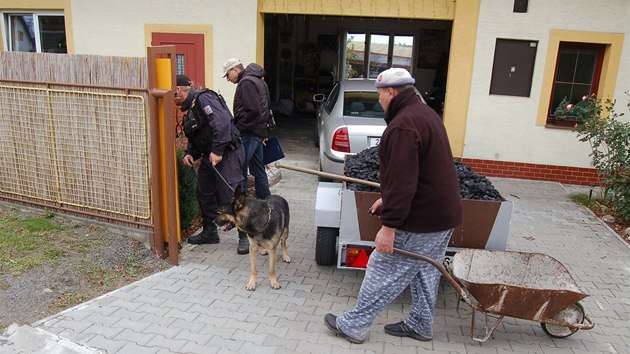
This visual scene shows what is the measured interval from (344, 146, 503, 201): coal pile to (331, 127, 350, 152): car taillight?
6.35 feet

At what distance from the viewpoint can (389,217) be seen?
9.69 ft

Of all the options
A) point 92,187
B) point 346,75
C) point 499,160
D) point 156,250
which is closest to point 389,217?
A: point 156,250

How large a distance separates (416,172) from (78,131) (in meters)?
3.62

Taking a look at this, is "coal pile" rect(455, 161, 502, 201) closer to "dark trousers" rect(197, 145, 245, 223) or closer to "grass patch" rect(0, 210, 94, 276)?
"dark trousers" rect(197, 145, 245, 223)

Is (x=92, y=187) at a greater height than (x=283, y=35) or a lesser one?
lesser

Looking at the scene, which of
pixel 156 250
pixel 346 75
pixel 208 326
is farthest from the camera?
pixel 346 75

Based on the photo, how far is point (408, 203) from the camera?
115 inches

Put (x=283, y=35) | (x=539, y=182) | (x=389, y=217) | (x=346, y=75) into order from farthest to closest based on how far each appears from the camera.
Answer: (x=283, y=35) → (x=346, y=75) → (x=539, y=182) → (x=389, y=217)

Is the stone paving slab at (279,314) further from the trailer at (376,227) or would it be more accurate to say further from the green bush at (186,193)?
the trailer at (376,227)

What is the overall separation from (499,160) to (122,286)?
6.65 metres

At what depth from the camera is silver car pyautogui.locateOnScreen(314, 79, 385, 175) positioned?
22.8 feet

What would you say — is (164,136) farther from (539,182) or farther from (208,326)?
(539,182)

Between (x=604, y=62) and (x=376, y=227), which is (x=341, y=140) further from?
(x=604, y=62)

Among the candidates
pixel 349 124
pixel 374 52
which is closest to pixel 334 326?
pixel 349 124
